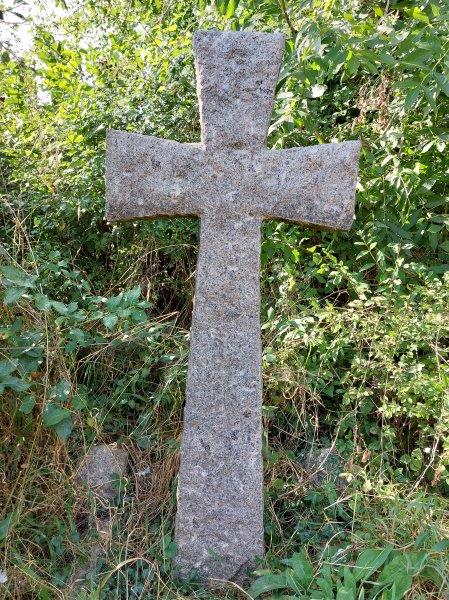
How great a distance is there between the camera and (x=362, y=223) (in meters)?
3.47

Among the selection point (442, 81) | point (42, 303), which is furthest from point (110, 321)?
point (442, 81)

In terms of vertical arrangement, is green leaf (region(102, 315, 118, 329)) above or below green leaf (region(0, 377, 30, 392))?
above

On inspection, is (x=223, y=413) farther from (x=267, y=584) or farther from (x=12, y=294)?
(x=12, y=294)

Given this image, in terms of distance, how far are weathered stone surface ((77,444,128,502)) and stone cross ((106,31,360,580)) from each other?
0.47m

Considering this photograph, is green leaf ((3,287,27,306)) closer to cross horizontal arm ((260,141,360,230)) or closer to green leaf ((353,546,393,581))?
cross horizontal arm ((260,141,360,230))

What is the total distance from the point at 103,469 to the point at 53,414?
1.48 feet

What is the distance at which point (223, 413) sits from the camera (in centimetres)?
249

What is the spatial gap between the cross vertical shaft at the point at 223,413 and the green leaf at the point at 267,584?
21 centimetres

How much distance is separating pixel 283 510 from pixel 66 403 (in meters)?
1.00

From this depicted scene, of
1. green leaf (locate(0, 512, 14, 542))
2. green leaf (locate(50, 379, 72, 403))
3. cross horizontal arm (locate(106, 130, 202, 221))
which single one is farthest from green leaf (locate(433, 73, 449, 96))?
green leaf (locate(0, 512, 14, 542))

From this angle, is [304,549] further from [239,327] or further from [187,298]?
[187,298]

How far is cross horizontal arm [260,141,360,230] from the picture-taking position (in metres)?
2.41

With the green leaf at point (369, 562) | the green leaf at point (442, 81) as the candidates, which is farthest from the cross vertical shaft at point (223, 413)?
the green leaf at point (442, 81)

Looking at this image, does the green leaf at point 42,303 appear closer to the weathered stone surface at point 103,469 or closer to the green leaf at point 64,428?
the green leaf at point 64,428
